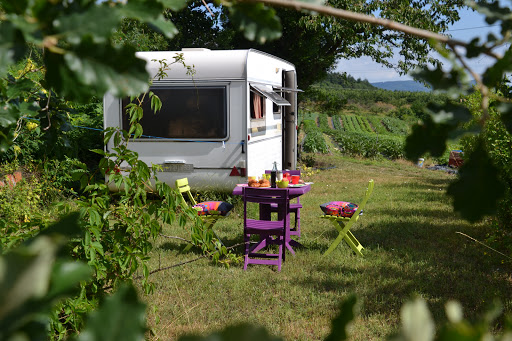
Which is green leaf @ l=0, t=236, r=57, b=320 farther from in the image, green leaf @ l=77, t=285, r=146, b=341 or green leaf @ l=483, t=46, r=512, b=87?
green leaf @ l=483, t=46, r=512, b=87

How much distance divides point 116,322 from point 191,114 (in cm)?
774

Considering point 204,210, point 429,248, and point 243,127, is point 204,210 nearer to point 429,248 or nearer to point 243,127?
point 243,127

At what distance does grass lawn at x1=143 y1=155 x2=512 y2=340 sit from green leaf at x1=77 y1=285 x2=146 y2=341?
2.54 m

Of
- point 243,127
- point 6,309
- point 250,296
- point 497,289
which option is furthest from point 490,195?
point 243,127

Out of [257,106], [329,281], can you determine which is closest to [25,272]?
[329,281]

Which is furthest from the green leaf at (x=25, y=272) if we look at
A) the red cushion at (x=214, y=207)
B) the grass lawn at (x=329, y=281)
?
the red cushion at (x=214, y=207)

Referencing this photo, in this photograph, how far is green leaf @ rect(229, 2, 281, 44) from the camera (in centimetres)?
65

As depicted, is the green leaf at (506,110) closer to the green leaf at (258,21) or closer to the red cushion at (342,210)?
the green leaf at (258,21)

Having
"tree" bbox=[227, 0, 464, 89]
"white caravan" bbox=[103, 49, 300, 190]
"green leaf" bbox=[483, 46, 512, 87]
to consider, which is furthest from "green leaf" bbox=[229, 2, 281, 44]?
"tree" bbox=[227, 0, 464, 89]

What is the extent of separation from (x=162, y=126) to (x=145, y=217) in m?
5.50

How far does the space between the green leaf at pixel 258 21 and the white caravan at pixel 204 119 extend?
715 centimetres

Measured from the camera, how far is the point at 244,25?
0.65 m

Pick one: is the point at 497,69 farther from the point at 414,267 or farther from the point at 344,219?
the point at 344,219

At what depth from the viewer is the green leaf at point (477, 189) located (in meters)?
0.57
